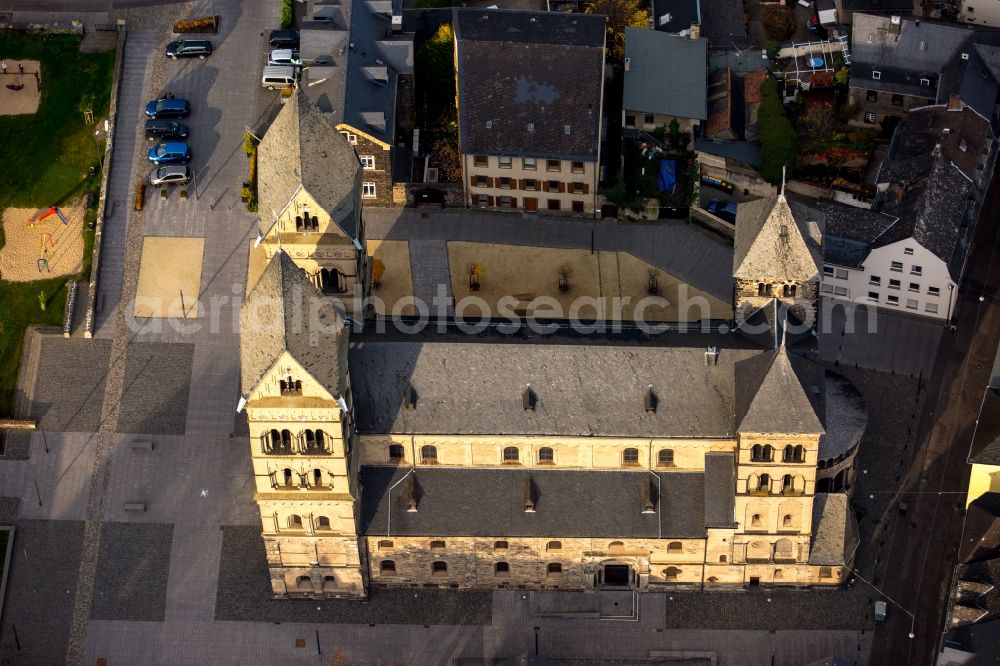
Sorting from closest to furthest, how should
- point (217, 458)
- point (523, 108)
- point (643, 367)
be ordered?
Result: point (643, 367) → point (217, 458) → point (523, 108)

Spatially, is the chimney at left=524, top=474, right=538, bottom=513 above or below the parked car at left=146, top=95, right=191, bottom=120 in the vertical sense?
below

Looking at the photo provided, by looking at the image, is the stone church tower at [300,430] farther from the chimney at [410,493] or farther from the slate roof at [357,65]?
the slate roof at [357,65]

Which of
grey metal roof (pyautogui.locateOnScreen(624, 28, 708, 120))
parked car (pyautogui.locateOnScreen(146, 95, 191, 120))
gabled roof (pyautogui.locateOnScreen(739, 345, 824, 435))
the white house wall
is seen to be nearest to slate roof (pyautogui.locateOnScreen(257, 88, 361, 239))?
gabled roof (pyautogui.locateOnScreen(739, 345, 824, 435))

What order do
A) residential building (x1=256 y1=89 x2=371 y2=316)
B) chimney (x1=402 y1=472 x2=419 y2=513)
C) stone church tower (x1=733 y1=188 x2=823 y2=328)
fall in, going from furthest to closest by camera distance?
chimney (x1=402 y1=472 x2=419 y2=513)
stone church tower (x1=733 y1=188 x2=823 y2=328)
residential building (x1=256 y1=89 x2=371 y2=316)

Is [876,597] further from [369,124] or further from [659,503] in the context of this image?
[369,124]

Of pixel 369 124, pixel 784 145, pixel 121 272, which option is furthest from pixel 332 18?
pixel 784 145

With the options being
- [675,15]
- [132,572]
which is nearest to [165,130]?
[132,572]

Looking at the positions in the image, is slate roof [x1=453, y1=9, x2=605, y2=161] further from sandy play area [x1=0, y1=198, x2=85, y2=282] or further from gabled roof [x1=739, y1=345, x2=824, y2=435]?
gabled roof [x1=739, y1=345, x2=824, y2=435]

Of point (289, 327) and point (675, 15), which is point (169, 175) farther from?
point (675, 15)
